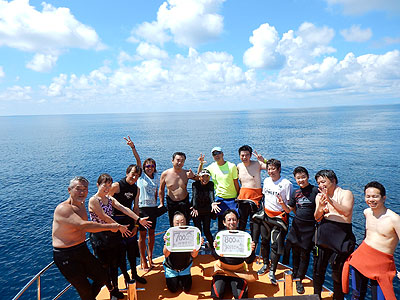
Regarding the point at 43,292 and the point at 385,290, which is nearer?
the point at 385,290

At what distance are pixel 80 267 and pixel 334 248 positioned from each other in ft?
20.0

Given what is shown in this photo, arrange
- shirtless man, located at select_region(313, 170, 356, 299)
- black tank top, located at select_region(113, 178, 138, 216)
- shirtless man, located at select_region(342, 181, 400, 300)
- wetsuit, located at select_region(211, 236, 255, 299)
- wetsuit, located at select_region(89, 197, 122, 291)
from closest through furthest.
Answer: shirtless man, located at select_region(342, 181, 400, 300)
shirtless man, located at select_region(313, 170, 356, 299)
wetsuit, located at select_region(211, 236, 255, 299)
wetsuit, located at select_region(89, 197, 122, 291)
black tank top, located at select_region(113, 178, 138, 216)

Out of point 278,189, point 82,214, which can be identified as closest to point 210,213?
point 278,189

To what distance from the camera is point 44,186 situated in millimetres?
33594

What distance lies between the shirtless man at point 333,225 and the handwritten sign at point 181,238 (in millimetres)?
3199

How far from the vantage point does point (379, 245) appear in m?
5.13

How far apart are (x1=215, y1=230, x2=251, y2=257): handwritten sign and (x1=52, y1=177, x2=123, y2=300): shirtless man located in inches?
109

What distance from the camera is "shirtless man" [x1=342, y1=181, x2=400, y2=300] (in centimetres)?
501

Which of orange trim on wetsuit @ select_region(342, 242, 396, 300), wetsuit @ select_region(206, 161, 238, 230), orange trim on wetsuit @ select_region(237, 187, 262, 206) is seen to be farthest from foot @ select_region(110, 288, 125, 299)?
orange trim on wetsuit @ select_region(342, 242, 396, 300)

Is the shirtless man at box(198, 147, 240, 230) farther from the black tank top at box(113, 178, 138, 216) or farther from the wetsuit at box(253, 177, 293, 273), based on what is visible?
the black tank top at box(113, 178, 138, 216)

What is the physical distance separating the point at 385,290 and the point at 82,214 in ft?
22.3

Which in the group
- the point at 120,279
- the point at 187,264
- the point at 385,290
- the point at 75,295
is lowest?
the point at 75,295

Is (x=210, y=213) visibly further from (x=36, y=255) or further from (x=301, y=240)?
(x=36, y=255)

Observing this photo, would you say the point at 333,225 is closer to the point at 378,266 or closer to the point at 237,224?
the point at 378,266
